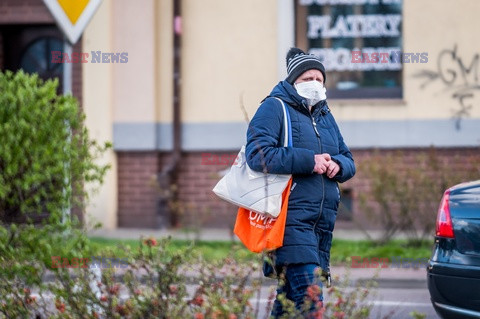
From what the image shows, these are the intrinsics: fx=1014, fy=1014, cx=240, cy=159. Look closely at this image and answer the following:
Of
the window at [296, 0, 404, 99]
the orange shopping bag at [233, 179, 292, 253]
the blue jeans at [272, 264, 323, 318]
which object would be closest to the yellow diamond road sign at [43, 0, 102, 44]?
the orange shopping bag at [233, 179, 292, 253]

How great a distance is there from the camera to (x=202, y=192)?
1410 cm

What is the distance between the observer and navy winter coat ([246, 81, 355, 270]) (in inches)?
205

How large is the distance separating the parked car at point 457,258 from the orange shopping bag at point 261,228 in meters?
1.39

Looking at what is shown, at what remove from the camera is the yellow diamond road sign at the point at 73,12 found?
6762mm

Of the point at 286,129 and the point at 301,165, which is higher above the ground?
the point at 286,129

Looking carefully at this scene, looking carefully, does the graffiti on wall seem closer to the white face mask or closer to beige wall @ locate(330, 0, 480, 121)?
beige wall @ locate(330, 0, 480, 121)

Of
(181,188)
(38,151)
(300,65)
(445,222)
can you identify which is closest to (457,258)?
(445,222)

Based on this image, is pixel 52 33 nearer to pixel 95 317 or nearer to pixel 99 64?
pixel 99 64

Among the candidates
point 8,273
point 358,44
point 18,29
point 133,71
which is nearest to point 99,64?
point 133,71

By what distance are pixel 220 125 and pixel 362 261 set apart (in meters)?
3.78

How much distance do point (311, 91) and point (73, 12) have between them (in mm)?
2156

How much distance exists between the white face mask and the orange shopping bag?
0.47 m

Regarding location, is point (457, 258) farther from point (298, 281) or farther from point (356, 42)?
point (356, 42)

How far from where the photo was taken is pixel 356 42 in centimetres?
1376
